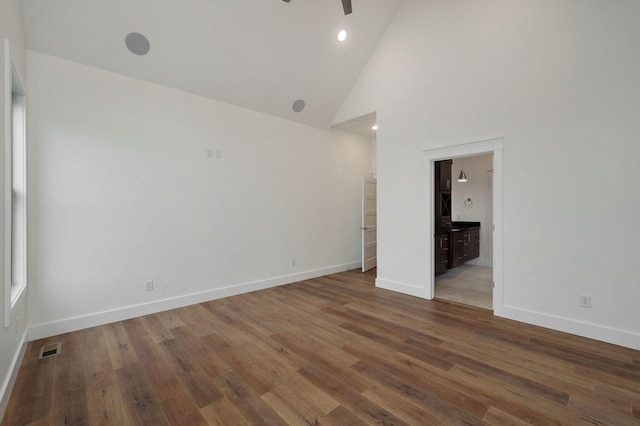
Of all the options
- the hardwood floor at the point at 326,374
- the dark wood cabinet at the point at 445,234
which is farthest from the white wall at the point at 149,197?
the dark wood cabinet at the point at 445,234

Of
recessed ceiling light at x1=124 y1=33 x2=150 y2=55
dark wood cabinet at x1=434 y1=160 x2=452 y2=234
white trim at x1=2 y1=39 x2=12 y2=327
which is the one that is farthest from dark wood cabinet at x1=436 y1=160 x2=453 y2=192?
white trim at x1=2 y1=39 x2=12 y2=327

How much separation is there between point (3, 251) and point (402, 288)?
4456 mm

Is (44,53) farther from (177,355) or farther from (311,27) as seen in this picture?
(177,355)

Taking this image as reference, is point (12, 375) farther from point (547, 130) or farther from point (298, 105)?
point (547, 130)

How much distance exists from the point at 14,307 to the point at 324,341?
8.70 feet

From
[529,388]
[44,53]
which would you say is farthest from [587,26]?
[44,53]

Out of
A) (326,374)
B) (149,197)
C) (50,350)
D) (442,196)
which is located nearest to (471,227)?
(442,196)

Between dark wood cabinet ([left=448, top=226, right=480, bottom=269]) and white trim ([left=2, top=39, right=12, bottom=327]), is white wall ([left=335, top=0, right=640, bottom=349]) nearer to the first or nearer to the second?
dark wood cabinet ([left=448, top=226, right=480, bottom=269])

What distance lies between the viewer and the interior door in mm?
5918

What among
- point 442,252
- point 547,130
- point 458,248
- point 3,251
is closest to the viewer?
point 3,251

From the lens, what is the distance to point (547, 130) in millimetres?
3139

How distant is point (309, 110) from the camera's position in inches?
201

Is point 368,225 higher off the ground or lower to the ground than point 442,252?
higher

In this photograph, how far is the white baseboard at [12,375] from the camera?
1854mm
